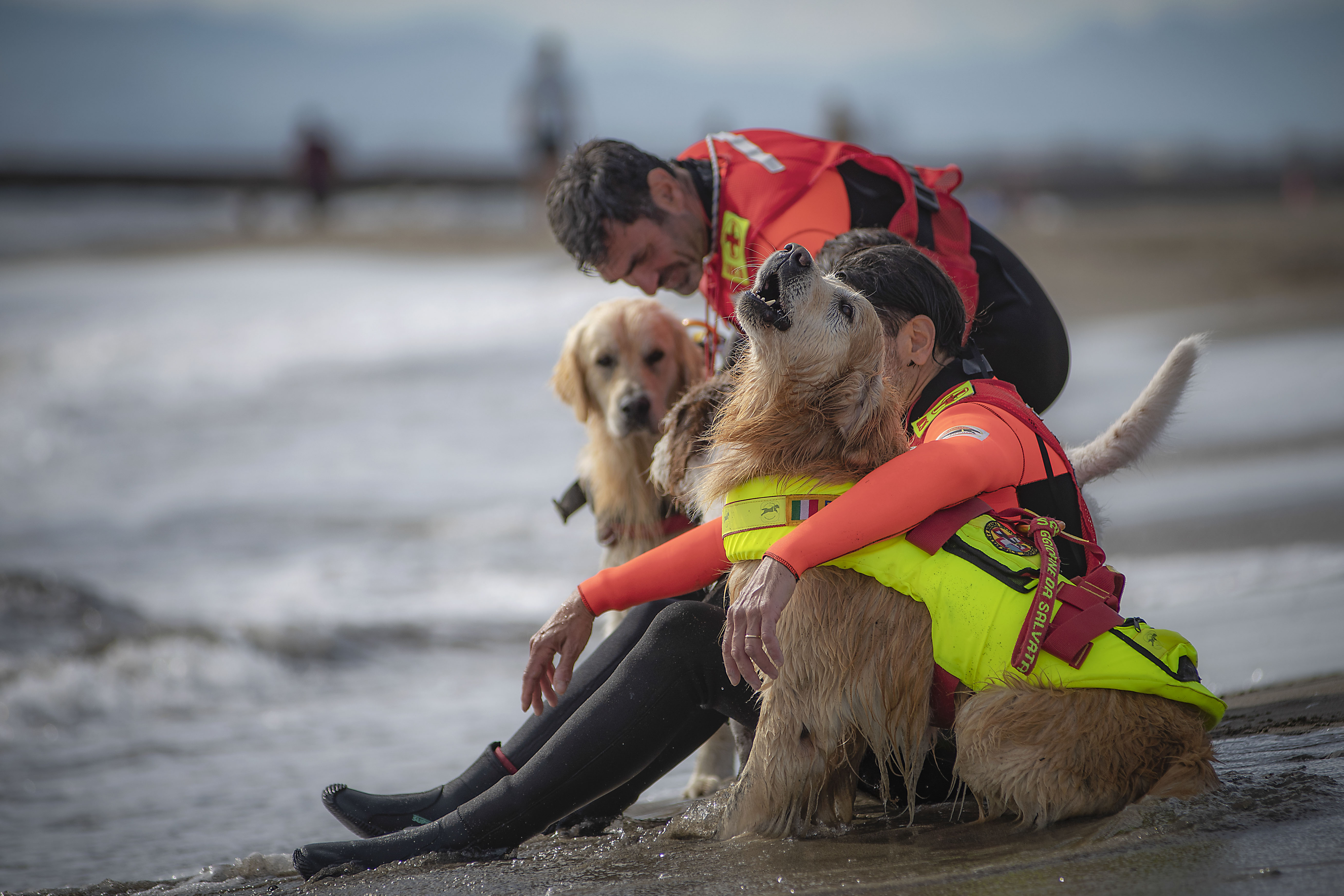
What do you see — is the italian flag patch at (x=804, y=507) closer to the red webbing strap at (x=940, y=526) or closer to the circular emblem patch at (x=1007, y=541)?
the red webbing strap at (x=940, y=526)

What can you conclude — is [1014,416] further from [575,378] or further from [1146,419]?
[575,378]

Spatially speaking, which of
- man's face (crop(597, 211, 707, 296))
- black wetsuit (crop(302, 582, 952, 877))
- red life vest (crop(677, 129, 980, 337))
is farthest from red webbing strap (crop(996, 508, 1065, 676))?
man's face (crop(597, 211, 707, 296))

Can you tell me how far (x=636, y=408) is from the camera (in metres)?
3.94

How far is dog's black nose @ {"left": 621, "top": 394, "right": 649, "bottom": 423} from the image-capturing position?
12.9ft

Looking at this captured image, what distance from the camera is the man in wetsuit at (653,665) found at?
2111 mm

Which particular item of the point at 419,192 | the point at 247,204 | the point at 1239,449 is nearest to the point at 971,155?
the point at 419,192

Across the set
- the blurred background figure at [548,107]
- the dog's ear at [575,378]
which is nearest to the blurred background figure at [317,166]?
the blurred background figure at [548,107]

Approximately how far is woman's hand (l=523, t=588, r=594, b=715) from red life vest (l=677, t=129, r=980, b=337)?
0.95m

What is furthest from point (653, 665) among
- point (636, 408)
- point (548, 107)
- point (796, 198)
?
point (548, 107)

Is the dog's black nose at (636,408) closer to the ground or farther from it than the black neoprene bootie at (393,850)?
farther from it

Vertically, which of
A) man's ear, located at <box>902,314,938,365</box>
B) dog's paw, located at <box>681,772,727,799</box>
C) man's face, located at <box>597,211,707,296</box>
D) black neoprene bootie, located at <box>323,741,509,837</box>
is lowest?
dog's paw, located at <box>681,772,727,799</box>

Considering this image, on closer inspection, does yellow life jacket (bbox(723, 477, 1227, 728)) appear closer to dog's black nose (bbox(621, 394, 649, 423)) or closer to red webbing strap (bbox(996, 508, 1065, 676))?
red webbing strap (bbox(996, 508, 1065, 676))

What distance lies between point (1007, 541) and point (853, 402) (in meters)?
0.35

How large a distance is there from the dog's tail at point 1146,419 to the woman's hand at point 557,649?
121 centimetres
